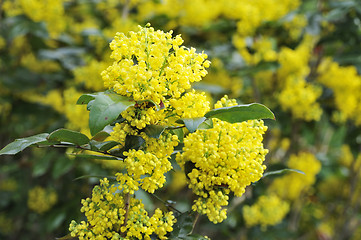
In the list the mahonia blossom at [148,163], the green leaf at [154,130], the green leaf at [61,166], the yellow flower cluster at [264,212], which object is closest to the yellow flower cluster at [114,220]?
the mahonia blossom at [148,163]

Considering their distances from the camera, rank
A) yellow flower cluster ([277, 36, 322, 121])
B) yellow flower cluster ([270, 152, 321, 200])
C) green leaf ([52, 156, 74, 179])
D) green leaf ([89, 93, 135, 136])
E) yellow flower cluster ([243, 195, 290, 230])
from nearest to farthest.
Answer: green leaf ([89, 93, 135, 136]), green leaf ([52, 156, 74, 179]), yellow flower cluster ([277, 36, 322, 121]), yellow flower cluster ([243, 195, 290, 230]), yellow flower cluster ([270, 152, 321, 200])

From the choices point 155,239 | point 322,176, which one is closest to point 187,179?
point 155,239

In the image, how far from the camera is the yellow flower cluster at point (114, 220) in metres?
0.94

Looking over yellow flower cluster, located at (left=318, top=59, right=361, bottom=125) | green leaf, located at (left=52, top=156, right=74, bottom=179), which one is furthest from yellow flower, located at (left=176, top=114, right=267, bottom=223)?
yellow flower cluster, located at (left=318, top=59, right=361, bottom=125)

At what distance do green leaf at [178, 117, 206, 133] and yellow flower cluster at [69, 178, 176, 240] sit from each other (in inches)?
9.1

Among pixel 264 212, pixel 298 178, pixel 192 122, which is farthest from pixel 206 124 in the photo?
pixel 298 178

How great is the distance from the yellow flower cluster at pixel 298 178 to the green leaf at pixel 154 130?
1.86 meters

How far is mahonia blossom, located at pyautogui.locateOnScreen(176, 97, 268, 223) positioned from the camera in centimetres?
99

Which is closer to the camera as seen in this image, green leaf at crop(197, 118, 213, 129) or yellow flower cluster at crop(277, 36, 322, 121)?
green leaf at crop(197, 118, 213, 129)

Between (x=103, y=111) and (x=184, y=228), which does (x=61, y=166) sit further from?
(x=103, y=111)

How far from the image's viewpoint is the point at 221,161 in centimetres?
100

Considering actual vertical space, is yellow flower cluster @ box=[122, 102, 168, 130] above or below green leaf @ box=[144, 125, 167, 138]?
above

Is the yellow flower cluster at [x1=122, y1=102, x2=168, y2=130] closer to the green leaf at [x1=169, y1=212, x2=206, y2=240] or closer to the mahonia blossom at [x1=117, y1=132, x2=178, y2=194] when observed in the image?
the mahonia blossom at [x1=117, y1=132, x2=178, y2=194]

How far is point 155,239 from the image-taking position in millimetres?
1031
